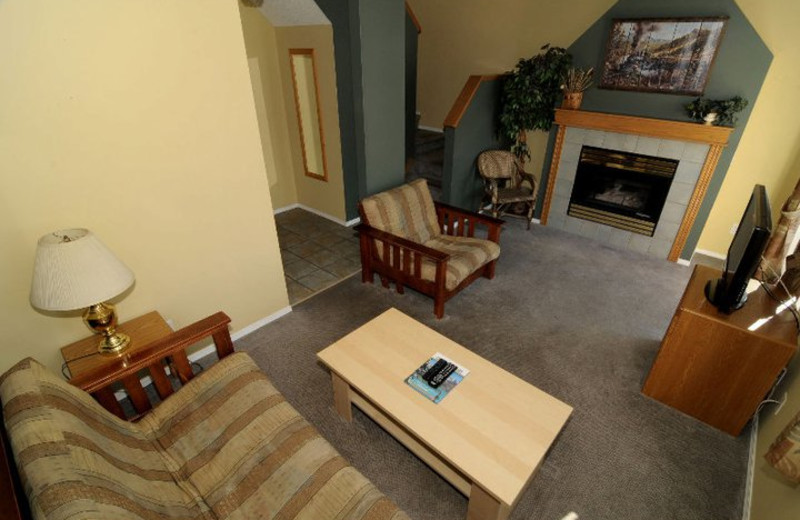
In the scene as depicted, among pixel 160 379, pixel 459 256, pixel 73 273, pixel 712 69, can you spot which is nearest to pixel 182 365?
pixel 160 379

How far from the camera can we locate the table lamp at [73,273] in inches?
60.5

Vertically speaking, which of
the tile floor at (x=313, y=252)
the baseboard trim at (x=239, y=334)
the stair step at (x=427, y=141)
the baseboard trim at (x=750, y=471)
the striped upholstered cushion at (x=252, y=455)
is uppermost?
the stair step at (x=427, y=141)

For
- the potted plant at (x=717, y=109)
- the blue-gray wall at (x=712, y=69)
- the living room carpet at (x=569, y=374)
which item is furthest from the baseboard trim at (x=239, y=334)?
the potted plant at (x=717, y=109)

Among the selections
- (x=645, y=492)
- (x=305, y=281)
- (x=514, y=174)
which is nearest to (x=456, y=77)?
(x=514, y=174)

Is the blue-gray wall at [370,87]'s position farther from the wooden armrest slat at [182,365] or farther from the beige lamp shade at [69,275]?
the beige lamp shade at [69,275]

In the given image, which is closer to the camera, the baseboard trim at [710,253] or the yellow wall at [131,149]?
the yellow wall at [131,149]

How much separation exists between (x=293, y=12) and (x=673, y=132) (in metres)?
3.65

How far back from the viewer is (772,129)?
3219 millimetres

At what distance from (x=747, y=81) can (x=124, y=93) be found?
4.42 meters

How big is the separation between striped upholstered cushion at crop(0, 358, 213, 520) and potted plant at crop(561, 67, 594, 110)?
4.30 meters

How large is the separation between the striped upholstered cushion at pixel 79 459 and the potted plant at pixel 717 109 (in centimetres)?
438

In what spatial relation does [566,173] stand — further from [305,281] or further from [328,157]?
[305,281]

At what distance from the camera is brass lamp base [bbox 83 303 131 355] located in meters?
1.83

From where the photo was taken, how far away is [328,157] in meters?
4.24
